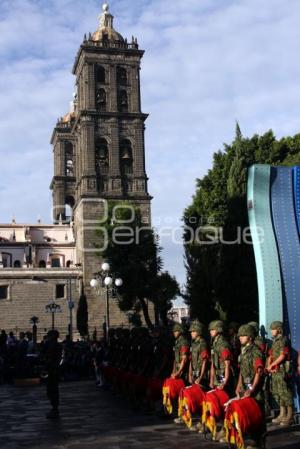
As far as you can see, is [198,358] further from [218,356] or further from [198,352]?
[218,356]

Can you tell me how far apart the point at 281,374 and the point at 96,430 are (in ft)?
10.8

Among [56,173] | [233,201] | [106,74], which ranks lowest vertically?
[233,201]

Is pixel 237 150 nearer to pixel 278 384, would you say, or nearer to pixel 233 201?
pixel 233 201

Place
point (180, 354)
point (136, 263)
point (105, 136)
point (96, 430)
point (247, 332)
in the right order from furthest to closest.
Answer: point (105, 136) → point (136, 263) → point (96, 430) → point (180, 354) → point (247, 332)

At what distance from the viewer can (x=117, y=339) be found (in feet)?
54.7

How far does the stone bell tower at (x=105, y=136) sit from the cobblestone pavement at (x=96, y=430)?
117 ft

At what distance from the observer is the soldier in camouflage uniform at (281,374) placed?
10.1 m

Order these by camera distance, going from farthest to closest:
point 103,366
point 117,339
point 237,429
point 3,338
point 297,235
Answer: point 3,338, point 103,366, point 117,339, point 297,235, point 237,429

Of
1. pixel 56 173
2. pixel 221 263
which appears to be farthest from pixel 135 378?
pixel 56 173

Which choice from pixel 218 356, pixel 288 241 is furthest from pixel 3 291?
pixel 218 356

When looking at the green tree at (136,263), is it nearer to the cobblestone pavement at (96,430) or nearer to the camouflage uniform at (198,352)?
the cobblestone pavement at (96,430)

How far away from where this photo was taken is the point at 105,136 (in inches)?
2095

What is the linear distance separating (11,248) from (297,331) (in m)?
52.4

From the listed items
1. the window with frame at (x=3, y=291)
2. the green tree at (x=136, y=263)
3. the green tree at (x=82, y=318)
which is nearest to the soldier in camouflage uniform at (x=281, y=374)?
the green tree at (x=136, y=263)
